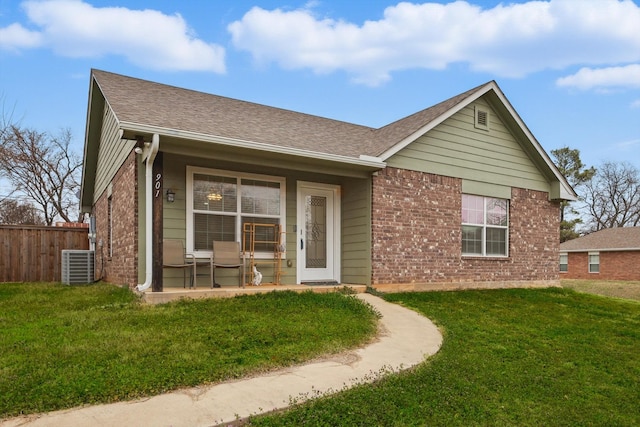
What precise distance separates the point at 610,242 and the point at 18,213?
33918 millimetres

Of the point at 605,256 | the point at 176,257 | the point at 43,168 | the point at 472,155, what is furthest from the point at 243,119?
the point at 605,256

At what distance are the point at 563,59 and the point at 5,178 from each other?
1022 inches

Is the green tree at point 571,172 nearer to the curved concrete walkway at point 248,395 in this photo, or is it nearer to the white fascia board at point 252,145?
the white fascia board at point 252,145

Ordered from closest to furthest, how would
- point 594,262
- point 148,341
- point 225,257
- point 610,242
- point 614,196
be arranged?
point 148,341, point 225,257, point 610,242, point 594,262, point 614,196

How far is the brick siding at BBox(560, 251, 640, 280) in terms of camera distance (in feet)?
82.2

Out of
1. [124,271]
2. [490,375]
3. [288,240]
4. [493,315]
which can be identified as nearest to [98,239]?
[124,271]

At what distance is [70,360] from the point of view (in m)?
3.88

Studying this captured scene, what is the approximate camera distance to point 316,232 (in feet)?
31.6

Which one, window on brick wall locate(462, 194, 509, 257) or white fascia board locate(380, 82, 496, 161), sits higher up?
white fascia board locate(380, 82, 496, 161)

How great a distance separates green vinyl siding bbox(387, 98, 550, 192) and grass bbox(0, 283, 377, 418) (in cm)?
418

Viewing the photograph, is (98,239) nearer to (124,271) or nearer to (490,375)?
(124,271)

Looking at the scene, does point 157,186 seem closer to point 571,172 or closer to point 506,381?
point 506,381

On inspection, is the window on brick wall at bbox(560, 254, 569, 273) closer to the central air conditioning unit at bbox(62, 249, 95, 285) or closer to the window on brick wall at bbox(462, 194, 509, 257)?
the window on brick wall at bbox(462, 194, 509, 257)

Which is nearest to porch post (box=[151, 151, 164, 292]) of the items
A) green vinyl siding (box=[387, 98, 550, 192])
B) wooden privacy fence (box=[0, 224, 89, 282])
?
green vinyl siding (box=[387, 98, 550, 192])
